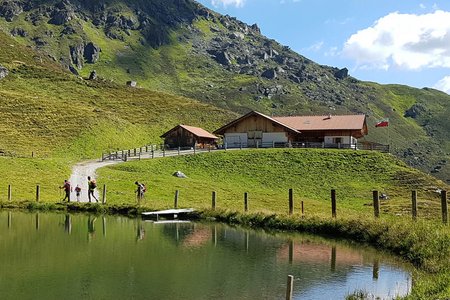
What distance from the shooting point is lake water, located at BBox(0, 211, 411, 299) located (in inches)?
612

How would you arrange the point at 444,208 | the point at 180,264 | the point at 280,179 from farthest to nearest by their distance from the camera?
the point at 280,179, the point at 444,208, the point at 180,264

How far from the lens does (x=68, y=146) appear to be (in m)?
80.9

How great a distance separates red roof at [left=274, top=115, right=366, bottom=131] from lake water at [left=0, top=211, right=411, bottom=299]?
197ft

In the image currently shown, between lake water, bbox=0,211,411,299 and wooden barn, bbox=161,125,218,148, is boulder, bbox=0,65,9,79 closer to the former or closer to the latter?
wooden barn, bbox=161,125,218,148

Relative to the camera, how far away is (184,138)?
92.3 metres

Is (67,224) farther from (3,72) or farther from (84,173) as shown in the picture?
(3,72)

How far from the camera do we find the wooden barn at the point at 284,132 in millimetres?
84625

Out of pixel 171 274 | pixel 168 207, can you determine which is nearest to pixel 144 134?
pixel 168 207

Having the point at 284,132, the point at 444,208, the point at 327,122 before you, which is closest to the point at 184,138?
the point at 284,132

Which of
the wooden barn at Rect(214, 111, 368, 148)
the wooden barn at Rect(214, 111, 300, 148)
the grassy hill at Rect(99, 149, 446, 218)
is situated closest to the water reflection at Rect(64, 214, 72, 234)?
the grassy hill at Rect(99, 149, 446, 218)

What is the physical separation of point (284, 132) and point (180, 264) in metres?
67.0

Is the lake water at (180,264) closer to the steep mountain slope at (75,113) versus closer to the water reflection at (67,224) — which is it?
the water reflection at (67,224)

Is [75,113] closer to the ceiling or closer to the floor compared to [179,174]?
closer to the ceiling

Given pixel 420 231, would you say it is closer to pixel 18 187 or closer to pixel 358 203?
pixel 358 203
